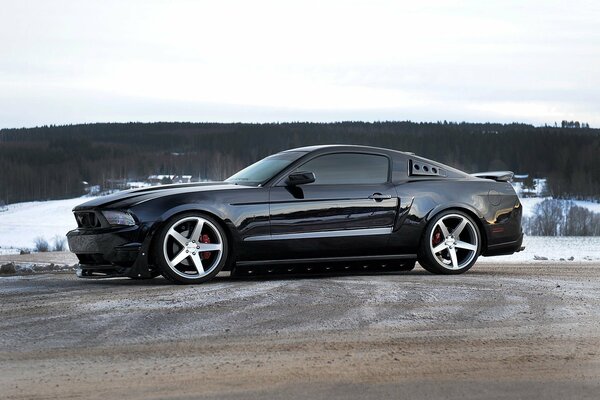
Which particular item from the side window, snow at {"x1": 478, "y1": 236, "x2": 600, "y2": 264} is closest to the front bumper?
the side window

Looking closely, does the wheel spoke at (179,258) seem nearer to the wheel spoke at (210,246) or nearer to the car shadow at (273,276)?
the wheel spoke at (210,246)

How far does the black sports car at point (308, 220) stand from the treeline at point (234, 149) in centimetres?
11203

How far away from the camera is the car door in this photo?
387 inches

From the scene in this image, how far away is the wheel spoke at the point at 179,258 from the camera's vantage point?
9298 millimetres

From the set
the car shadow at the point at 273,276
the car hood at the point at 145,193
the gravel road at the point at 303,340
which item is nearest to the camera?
the gravel road at the point at 303,340

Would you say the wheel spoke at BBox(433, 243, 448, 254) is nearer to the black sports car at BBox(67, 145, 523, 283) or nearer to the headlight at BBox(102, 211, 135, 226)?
the black sports car at BBox(67, 145, 523, 283)

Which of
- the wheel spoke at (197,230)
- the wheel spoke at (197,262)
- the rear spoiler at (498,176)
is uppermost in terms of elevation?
the rear spoiler at (498,176)

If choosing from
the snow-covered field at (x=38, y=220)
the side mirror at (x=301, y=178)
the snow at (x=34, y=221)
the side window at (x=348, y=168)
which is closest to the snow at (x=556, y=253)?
the side window at (x=348, y=168)

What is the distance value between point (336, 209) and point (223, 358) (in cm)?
448

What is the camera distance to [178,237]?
9.34m

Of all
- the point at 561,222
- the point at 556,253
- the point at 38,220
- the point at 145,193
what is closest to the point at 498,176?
the point at 145,193

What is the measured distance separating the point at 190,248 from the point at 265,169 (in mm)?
1475

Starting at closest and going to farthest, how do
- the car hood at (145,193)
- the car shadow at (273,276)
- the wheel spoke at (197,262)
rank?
the wheel spoke at (197,262) < the car hood at (145,193) < the car shadow at (273,276)

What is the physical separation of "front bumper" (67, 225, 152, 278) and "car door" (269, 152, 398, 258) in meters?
1.41
